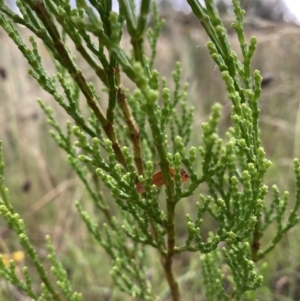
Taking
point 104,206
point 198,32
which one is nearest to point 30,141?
point 198,32

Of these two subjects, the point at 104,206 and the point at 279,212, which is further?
the point at 104,206

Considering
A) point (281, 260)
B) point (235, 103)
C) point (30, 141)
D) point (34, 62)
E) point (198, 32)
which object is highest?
point (198, 32)

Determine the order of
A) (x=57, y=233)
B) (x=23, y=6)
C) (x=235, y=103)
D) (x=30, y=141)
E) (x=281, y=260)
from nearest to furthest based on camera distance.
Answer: (x=235, y=103) → (x=23, y=6) → (x=281, y=260) → (x=57, y=233) → (x=30, y=141)

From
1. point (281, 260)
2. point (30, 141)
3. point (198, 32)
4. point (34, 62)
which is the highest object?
point (198, 32)

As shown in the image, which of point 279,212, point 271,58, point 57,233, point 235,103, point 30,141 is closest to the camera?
point 235,103

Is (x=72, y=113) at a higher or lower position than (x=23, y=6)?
lower

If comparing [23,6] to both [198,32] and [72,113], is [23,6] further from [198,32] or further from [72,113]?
[198,32]

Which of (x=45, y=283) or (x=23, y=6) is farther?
(x=45, y=283)

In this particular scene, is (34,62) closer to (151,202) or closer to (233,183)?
(151,202)

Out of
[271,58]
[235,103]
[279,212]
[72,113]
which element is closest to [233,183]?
[235,103]
